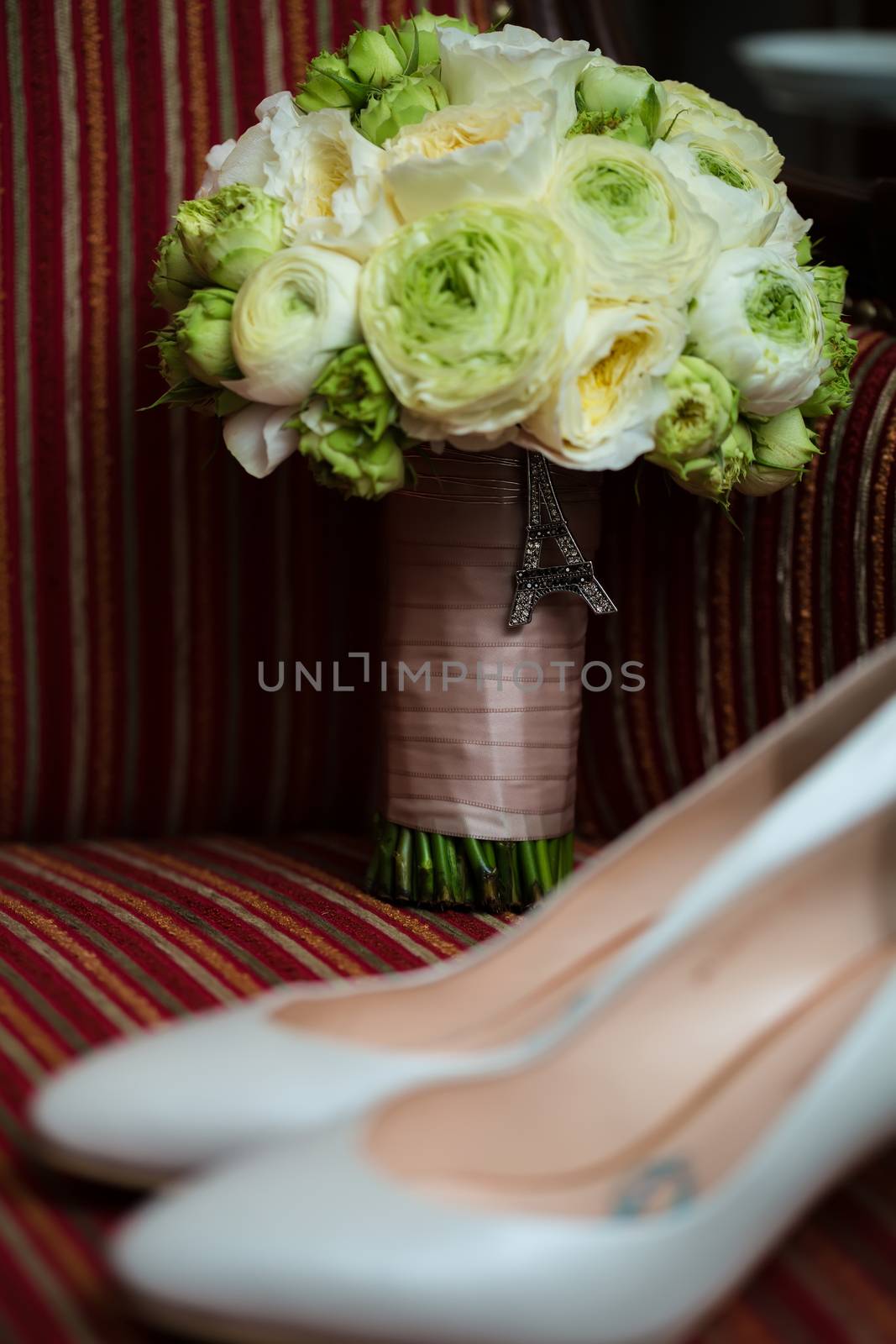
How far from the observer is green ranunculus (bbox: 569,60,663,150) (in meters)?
0.65

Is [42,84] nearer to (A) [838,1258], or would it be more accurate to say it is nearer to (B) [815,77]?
(A) [838,1258]

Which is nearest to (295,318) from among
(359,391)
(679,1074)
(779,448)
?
(359,391)

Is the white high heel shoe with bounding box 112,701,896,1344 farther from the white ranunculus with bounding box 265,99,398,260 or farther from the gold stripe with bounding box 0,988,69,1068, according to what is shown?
the white ranunculus with bounding box 265,99,398,260

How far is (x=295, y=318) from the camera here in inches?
24.0

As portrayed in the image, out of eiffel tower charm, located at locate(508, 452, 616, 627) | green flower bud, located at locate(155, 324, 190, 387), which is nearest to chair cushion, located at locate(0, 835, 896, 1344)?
eiffel tower charm, located at locate(508, 452, 616, 627)

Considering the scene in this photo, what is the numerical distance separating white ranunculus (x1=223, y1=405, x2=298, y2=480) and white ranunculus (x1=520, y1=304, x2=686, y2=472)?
0.12 meters

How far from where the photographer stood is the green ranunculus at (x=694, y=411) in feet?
2.03

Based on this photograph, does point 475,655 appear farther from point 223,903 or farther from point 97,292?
point 97,292

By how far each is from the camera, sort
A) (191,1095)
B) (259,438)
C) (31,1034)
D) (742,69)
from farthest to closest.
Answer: (742,69) < (259,438) < (31,1034) < (191,1095)

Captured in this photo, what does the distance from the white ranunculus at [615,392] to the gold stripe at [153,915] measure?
0.91ft

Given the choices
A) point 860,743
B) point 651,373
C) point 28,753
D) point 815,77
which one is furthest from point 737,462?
point 815,77

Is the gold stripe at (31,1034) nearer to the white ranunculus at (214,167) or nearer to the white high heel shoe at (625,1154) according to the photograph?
the white high heel shoe at (625,1154)

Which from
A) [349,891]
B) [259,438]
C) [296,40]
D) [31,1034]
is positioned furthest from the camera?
[296,40]

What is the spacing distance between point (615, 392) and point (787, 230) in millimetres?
158
